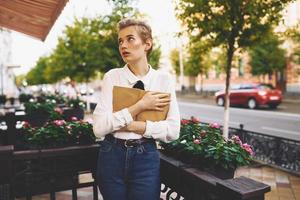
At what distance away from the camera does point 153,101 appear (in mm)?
2109

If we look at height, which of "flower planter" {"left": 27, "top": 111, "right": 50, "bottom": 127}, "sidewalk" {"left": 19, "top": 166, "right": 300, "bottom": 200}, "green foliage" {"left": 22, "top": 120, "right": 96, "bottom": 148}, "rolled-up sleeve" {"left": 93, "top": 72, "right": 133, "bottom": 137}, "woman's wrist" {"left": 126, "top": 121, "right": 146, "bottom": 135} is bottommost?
"sidewalk" {"left": 19, "top": 166, "right": 300, "bottom": 200}

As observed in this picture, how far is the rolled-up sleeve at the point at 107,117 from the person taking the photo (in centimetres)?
206

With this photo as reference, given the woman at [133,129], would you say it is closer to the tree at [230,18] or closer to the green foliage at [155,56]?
the tree at [230,18]

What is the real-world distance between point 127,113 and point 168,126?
29 centimetres

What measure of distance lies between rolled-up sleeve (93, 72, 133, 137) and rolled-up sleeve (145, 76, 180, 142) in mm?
149

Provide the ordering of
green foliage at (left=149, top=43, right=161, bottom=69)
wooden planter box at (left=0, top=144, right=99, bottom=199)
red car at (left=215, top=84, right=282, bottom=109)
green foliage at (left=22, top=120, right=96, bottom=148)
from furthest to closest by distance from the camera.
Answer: red car at (left=215, top=84, right=282, bottom=109)
green foliage at (left=149, top=43, right=161, bottom=69)
green foliage at (left=22, top=120, right=96, bottom=148)
wooden planter box at (left=0, top=144, right=99, bottom=199)

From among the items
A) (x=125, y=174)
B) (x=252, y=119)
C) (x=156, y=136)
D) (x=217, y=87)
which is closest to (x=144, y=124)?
(x=156, y=136)

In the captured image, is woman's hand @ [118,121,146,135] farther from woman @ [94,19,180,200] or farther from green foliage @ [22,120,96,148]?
green foliage @ [22,120,96,148]

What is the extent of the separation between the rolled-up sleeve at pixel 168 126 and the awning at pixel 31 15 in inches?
94.7

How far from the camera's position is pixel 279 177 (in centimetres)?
621

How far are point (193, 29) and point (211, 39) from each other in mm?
560

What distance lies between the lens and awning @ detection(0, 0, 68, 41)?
4.82 meters

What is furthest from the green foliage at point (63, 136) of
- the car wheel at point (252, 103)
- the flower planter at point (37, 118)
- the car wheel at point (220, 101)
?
the car wheel at point (220, 101)

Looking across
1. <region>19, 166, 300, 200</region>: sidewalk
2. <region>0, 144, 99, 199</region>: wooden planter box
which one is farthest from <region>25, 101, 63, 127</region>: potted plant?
<region>0, 144, 99, 199</region>: wooden planter box
